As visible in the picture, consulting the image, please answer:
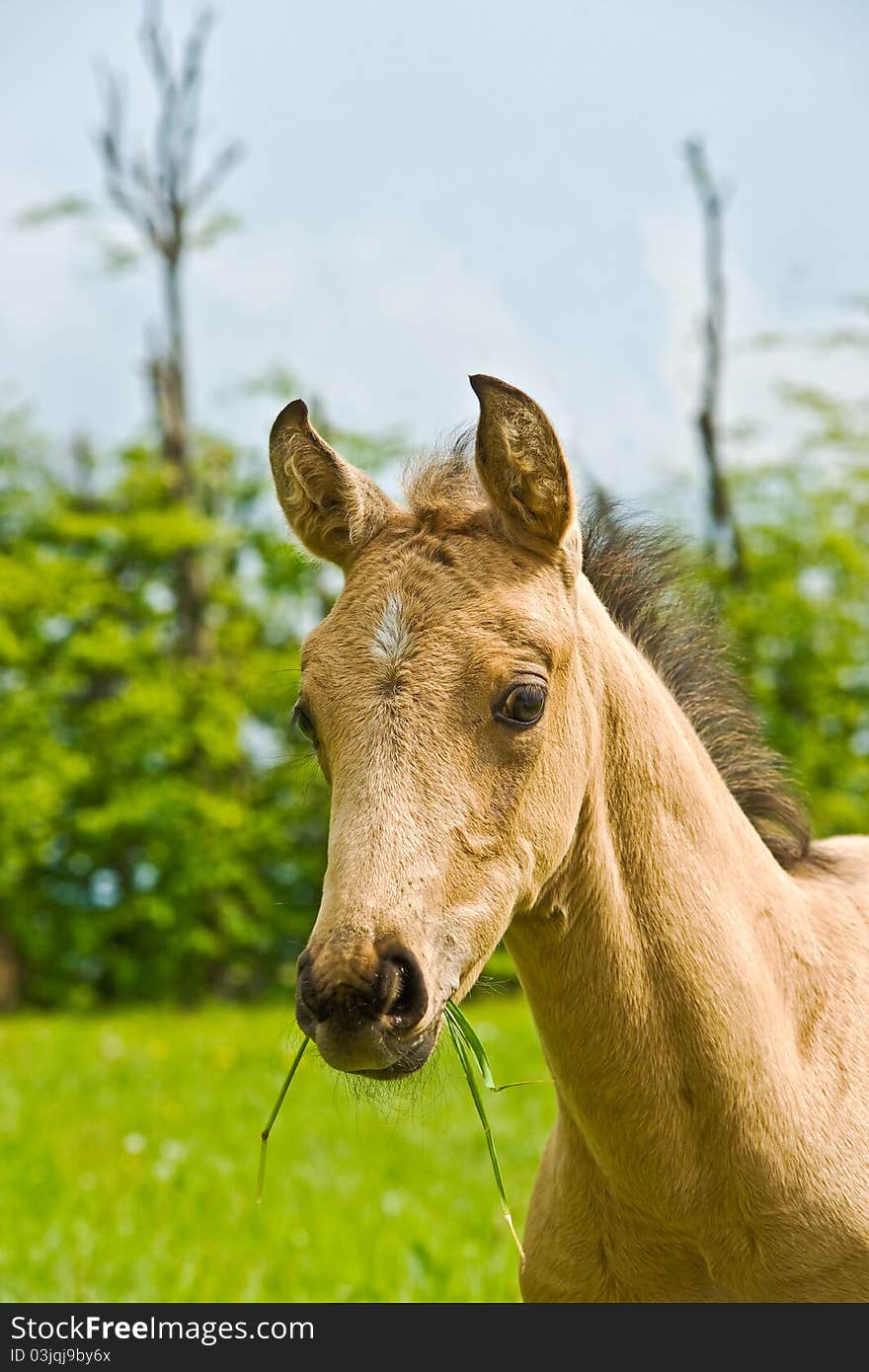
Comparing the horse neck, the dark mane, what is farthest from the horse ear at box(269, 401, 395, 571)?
the dark mane

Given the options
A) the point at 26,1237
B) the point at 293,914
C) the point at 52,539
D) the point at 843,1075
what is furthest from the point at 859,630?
the point at 843,1075

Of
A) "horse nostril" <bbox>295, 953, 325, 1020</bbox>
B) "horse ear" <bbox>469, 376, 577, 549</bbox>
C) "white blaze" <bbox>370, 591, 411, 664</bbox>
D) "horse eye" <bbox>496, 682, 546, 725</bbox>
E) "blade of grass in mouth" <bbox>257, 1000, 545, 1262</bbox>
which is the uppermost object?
"horse ear" <bbox>469, 376, 577, 549</bbox>

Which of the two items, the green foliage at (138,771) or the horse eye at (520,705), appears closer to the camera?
the horse eye at (520,705)

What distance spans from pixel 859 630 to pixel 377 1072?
13.5 m

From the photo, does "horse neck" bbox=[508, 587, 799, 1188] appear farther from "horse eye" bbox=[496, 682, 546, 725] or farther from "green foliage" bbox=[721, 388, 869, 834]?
"green foliage" bbox=[721, 388, 869, 834]

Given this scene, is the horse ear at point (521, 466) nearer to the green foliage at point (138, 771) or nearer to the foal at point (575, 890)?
the foal at point (575, 890)

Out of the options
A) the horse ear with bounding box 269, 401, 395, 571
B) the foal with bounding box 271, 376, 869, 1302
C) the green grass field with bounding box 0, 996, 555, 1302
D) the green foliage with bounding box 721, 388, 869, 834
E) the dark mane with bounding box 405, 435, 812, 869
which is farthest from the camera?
the green foliage with bounding box 721, 388, 869, 834

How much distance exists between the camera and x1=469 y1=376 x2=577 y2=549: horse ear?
2.53m

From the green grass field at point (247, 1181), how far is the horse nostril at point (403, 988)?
0.36m

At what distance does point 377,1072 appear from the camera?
2166 mm

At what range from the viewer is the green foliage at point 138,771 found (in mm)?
15828

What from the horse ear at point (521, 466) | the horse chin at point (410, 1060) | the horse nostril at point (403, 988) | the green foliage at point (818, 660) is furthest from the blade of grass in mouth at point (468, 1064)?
the green foliage at point (818, 660)

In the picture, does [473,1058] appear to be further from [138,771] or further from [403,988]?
[138,771]
